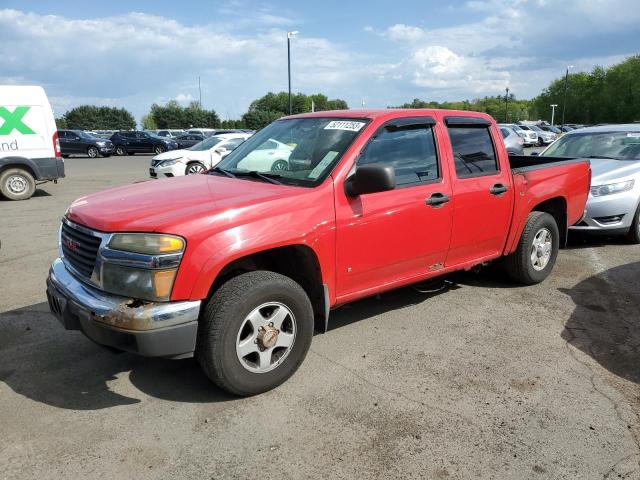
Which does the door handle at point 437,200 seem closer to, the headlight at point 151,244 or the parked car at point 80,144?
the headlight at point 151,244

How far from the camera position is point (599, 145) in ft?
27.4

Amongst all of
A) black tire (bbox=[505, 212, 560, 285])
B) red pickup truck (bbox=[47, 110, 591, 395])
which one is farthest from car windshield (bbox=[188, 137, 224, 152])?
black tire (bbox=[505, 212, 560, 285])

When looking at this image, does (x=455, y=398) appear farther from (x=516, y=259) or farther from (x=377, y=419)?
(x=516, y=259)

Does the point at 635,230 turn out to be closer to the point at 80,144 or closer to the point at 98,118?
the point at 80,144

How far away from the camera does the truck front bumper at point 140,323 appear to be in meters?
2.94

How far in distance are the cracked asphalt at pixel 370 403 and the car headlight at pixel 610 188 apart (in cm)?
256

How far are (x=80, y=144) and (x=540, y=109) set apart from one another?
113080 millimetres

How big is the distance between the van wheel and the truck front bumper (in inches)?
424

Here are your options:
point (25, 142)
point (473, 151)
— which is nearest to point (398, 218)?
point (473, 151)

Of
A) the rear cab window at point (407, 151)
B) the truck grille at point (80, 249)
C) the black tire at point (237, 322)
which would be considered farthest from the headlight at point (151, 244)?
the rear cab window at point (407, 151)

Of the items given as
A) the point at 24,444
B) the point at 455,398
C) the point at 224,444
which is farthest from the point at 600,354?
the point at 24,444

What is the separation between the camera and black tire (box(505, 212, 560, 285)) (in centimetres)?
535

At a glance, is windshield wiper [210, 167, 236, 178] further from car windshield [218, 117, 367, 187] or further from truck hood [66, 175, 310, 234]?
truck hood [66, 175, 310, 234]

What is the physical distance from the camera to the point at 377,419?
3154mm
